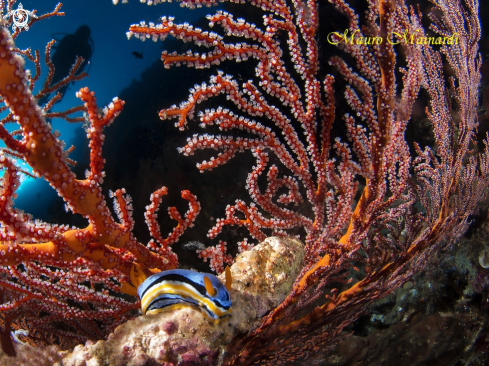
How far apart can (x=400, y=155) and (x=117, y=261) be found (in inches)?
112

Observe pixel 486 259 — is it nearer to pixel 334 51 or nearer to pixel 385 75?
pixel 385 75

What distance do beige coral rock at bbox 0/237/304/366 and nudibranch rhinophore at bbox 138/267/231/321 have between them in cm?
9

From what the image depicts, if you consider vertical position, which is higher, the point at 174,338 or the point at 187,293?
the point at 187,293

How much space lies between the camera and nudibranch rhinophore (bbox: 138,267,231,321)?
1543 millimetres

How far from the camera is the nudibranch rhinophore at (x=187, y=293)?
154 centimetres

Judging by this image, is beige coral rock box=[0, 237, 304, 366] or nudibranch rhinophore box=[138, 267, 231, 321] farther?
nudibranch rhinophore box=[138, 267, 231, 321]

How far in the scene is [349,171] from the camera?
2.46 metres

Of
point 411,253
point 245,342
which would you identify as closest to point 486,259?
point 411,253

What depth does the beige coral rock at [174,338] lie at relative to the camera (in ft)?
4.64

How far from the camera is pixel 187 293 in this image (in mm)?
1567

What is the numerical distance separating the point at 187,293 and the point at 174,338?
0.92 feet

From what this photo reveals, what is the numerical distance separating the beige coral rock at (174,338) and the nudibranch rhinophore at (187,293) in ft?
0.29

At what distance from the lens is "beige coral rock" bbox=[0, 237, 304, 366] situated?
4.64ft

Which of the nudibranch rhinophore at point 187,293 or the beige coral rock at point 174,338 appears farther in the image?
the nudibranch rhinophore at point 187,293
